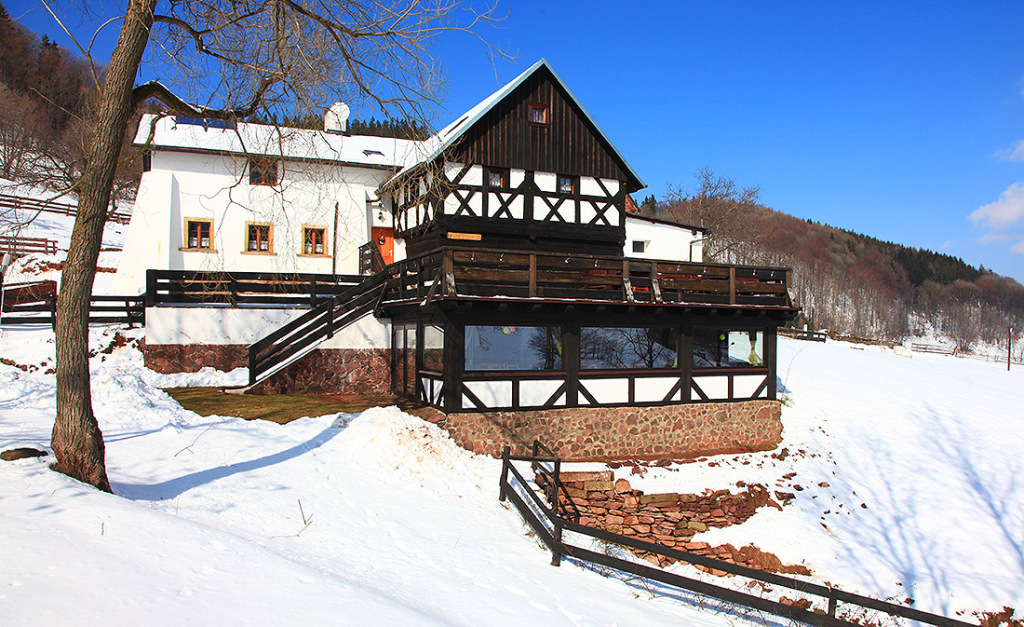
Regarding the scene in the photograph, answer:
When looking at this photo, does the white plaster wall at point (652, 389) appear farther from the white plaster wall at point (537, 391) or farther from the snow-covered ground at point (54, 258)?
the snow-covered ground at point (54, 258)

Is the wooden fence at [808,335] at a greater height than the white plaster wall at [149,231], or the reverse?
Answer: the white plaster wall at [149,231]

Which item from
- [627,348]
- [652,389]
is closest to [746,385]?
[652,389]

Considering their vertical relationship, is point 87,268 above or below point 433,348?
above

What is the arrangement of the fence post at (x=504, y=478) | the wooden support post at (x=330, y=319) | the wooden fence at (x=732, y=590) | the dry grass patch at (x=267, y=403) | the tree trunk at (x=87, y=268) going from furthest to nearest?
the wooden support post at (x=330, y=319)
the dry grass patch at (x=267, y=403)
the fence post at (x=504, y=478)
the wooden fence at (x=732, y=590)
the tree trunk at (x=87, y=268)

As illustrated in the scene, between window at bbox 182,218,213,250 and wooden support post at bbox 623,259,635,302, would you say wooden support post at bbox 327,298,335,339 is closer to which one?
wooden support post at bbox 623,259,635,302

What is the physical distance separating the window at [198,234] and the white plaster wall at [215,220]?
6.7 inches

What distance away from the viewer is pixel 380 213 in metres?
22.2

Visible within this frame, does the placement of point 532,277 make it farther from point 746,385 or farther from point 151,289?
point 151,289

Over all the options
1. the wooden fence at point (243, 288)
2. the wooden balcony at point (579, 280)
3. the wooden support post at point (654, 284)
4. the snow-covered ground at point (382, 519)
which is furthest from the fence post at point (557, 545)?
the wooden fence at point (243, 288)

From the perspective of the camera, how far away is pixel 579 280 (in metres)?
13.1

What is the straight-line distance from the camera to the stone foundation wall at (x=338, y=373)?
614 inches

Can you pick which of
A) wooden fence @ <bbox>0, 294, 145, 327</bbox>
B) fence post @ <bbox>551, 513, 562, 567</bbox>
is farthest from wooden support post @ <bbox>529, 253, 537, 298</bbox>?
wooden fence @ <bbox>0, 294, 145, 327</bbox>

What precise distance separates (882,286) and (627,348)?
318ft

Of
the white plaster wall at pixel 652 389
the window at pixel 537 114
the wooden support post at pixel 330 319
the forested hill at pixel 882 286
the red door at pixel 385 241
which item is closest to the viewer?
the white plaster wall at pixel 652 389
